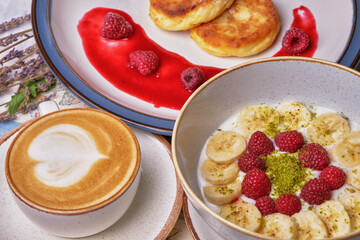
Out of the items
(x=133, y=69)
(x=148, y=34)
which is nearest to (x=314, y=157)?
(x=133, y=69)

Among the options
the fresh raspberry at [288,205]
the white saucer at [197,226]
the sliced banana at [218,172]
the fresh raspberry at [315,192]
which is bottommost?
the white saucer at [197,226]

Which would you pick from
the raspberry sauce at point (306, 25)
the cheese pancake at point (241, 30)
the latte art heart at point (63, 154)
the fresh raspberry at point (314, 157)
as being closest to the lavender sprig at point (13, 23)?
the cheese pancake at point (241, 30)

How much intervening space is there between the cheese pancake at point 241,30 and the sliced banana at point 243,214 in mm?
661

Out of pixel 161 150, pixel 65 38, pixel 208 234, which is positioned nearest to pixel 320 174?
pixel 208 234

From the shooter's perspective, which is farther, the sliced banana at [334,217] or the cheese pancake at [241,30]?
the cheese pancake at [241,30]

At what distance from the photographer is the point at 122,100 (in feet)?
5.07

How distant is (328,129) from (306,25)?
0.63 meters

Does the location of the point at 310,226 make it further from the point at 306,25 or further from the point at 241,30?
the point at 306,25

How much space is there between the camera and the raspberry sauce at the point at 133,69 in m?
1.58

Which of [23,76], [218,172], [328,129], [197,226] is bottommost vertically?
[23,76]

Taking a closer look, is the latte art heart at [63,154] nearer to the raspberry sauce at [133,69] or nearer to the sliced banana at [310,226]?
the raspberry sauce at [133,69]

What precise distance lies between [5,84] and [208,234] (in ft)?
3.15

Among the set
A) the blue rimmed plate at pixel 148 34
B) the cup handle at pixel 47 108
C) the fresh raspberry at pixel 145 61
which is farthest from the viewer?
the fresh raspberry at pixel 145 61

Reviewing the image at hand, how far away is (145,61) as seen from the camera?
1617 millimetres
